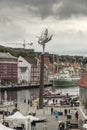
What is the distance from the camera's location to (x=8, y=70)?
170125mm

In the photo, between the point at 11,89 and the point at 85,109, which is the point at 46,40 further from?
the point at 11,89

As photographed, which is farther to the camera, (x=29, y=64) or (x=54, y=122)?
(x=29, y=64)

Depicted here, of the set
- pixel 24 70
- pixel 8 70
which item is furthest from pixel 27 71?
pixel 8 70

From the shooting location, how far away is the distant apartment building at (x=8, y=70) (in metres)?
166

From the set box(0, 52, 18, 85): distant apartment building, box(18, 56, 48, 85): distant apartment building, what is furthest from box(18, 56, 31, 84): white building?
box(0, 52, 18, 85): distant apartment building

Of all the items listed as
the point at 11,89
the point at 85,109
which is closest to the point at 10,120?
the point at 85,109

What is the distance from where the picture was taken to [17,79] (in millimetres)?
176500

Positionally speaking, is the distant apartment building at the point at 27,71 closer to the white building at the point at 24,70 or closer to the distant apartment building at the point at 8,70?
the white building at the point at 24,70

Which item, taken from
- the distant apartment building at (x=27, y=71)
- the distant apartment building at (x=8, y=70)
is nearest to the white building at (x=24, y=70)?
the distant apartment building at (x=27, y=71)

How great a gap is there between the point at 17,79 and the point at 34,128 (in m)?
137

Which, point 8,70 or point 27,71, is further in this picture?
point 27,71

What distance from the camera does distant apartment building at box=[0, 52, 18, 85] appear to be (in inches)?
6550

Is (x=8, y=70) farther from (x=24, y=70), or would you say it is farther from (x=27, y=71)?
(x=27, y=71)

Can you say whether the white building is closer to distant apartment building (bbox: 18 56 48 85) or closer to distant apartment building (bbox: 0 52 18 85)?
distant apartment building (bbox: 18 56 48 85)
